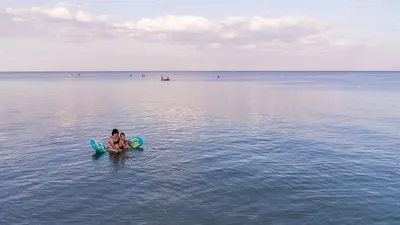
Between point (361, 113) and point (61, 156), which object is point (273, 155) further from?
point (361, 113)

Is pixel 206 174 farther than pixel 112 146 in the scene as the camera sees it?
No

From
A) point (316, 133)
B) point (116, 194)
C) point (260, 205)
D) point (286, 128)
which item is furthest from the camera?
point (286, 128)

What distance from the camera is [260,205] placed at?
17.8 meters

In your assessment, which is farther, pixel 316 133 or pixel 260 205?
pixel 316 133

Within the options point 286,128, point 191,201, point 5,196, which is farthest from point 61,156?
point 286,128

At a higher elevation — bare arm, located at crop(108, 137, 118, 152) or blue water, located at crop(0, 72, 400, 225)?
bare arm, located at crop(108, 137, 118, 152)

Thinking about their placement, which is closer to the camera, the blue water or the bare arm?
the blue water

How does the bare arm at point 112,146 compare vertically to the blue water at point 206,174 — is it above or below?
above

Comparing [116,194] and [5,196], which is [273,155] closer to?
[116,194]

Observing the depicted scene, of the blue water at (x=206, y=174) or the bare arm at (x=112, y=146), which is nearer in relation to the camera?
the blue water at (x=206, y=174)

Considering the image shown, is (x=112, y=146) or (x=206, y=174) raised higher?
(x=112, y=146)

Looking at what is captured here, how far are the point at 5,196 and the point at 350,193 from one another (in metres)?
18.8

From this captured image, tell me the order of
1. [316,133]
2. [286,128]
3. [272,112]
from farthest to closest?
[272,112]
[286,128]
[316,133]

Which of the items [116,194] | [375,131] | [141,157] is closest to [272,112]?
[375,131]
